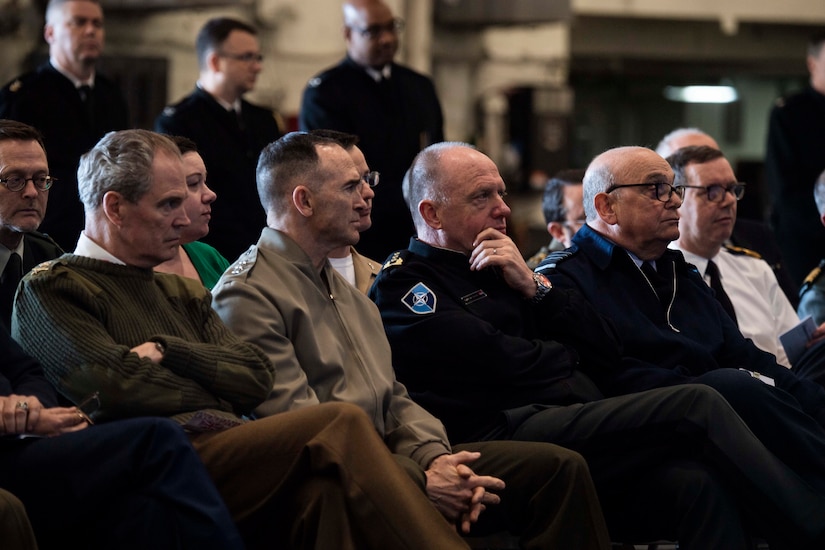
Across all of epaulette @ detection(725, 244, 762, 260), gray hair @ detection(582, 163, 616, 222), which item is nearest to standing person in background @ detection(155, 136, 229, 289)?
gray hair @ detection(582, 163, 616, 222)

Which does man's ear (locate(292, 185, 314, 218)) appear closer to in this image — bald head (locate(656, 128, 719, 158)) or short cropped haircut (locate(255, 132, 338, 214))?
short cropped haircut (locate(255, 132, 338, 214))

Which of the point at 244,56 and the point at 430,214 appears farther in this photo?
the point at 244,56

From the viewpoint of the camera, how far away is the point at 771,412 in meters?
3.17

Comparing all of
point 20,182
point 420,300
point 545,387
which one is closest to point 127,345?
point 20,182

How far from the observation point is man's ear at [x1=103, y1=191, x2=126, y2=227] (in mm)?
2760

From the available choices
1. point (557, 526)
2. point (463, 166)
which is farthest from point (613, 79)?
point (557, 526)

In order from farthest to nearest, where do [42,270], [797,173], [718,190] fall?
[797,173], [718,190], [42,270]

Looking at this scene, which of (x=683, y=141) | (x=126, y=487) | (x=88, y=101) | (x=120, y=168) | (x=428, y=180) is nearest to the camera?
(x=126, y=487)

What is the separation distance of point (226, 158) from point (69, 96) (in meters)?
0.62

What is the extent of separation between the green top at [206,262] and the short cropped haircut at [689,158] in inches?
62.6

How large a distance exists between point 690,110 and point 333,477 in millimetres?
10644

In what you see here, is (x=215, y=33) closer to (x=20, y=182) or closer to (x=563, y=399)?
(x=20, y=182)

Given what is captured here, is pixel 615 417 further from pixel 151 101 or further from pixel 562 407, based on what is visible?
pixel 151 101

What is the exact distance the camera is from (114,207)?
9.09ft
